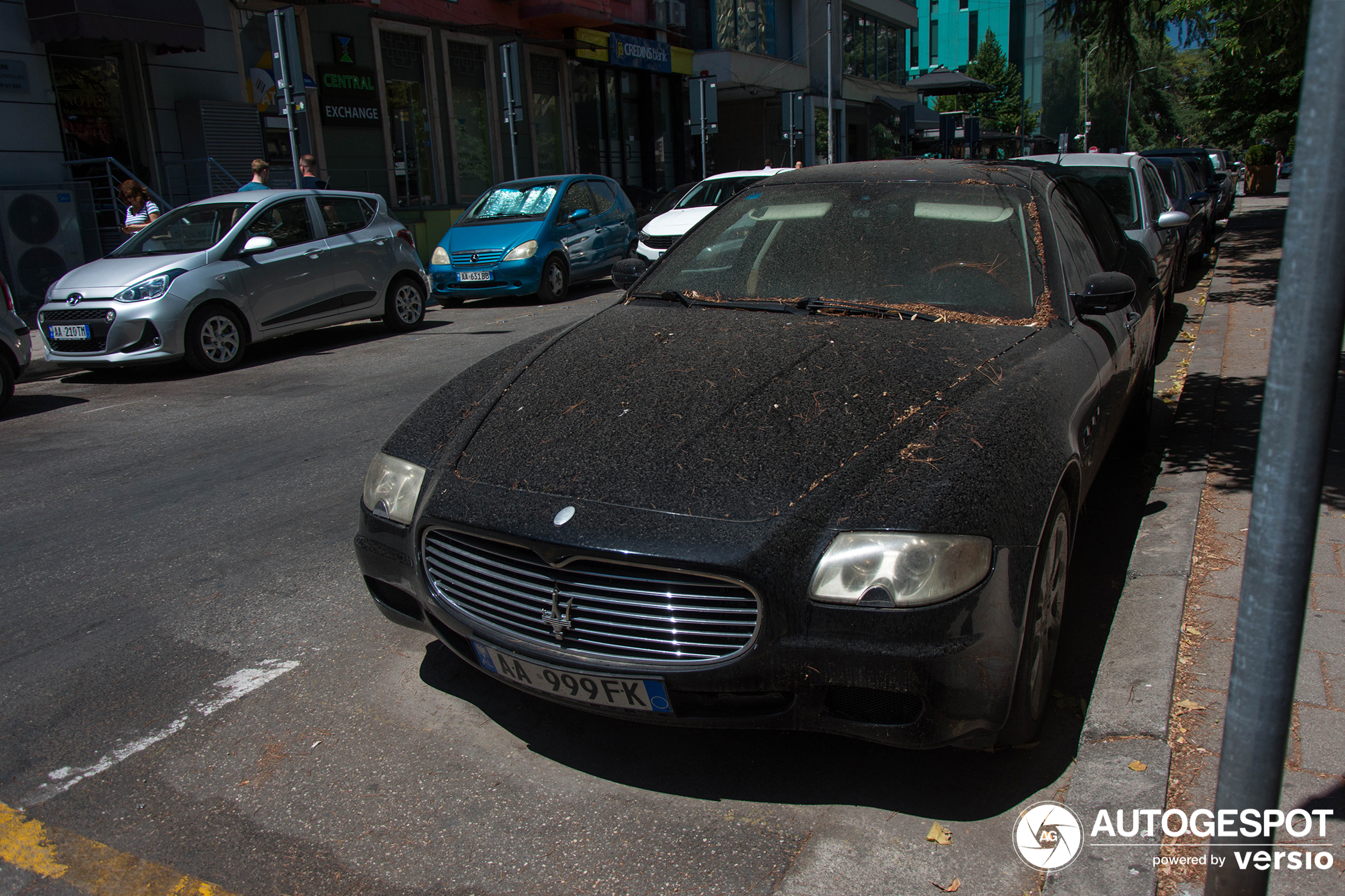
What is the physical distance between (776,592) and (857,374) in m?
0.93

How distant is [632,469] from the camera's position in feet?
8.68

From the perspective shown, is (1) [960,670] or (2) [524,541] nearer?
(1) [960,670]

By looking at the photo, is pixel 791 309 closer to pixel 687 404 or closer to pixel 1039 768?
pixel 687 404

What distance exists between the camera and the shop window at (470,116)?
22.8 m

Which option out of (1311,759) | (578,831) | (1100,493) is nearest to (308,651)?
(578,831)

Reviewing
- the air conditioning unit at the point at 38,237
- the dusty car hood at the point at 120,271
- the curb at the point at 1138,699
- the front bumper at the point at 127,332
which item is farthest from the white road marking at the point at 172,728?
the air conditioning unit at the point at 38,237

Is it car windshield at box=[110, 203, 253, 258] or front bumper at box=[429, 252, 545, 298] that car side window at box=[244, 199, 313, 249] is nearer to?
car windshield at box=[110, 203, 253, 258]

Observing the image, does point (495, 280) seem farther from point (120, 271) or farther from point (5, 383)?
point (5, 383)

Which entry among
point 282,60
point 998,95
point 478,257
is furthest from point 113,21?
point 998,95

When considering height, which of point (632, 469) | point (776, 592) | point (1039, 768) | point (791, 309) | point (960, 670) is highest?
point (791, 309)

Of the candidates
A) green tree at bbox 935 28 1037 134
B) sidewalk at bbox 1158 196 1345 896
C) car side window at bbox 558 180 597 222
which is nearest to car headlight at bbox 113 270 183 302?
car side window at bbox 558 180 597 222

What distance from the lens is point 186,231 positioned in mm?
10188

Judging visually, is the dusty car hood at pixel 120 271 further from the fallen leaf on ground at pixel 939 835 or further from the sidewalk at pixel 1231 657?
the fallen leaf on ground at pixel 939 835

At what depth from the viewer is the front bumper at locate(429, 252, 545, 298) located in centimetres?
1376
